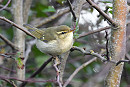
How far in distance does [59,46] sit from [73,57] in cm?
173

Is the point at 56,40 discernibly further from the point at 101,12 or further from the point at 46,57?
the point at 46,57

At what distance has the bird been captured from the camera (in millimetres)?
2871

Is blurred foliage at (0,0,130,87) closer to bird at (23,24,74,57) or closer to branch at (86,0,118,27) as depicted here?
bird at (23,24,74,57)

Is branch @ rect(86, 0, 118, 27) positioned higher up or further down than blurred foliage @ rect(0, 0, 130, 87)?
higher up

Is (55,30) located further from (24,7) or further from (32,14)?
(32,14)

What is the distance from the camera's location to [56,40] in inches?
121

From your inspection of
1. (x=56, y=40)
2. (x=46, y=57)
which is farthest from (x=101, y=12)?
(x=46, y=57)

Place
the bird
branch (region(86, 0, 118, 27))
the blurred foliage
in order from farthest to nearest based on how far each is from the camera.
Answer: the blurred foliage
the bird
branch (region(86, 0, 118, 27))

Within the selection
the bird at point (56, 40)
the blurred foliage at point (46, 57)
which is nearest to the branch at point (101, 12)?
the bird at point (56, 40)

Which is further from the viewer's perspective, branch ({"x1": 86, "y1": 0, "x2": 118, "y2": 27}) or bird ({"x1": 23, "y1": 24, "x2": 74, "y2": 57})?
bird ({"x1": 23, "y1": 24, "x2": 74, "y2": 57})

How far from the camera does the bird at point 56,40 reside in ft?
9.42

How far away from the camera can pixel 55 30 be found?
3131 mm

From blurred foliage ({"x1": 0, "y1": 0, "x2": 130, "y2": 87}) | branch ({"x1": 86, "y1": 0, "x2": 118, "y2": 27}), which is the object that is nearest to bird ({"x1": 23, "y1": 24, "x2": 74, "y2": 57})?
blurred foliage ({"x1": 0, "y1": 0, "x2": 130, "y2": 87})

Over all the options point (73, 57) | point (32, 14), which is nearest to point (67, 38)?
point (73, 57)
